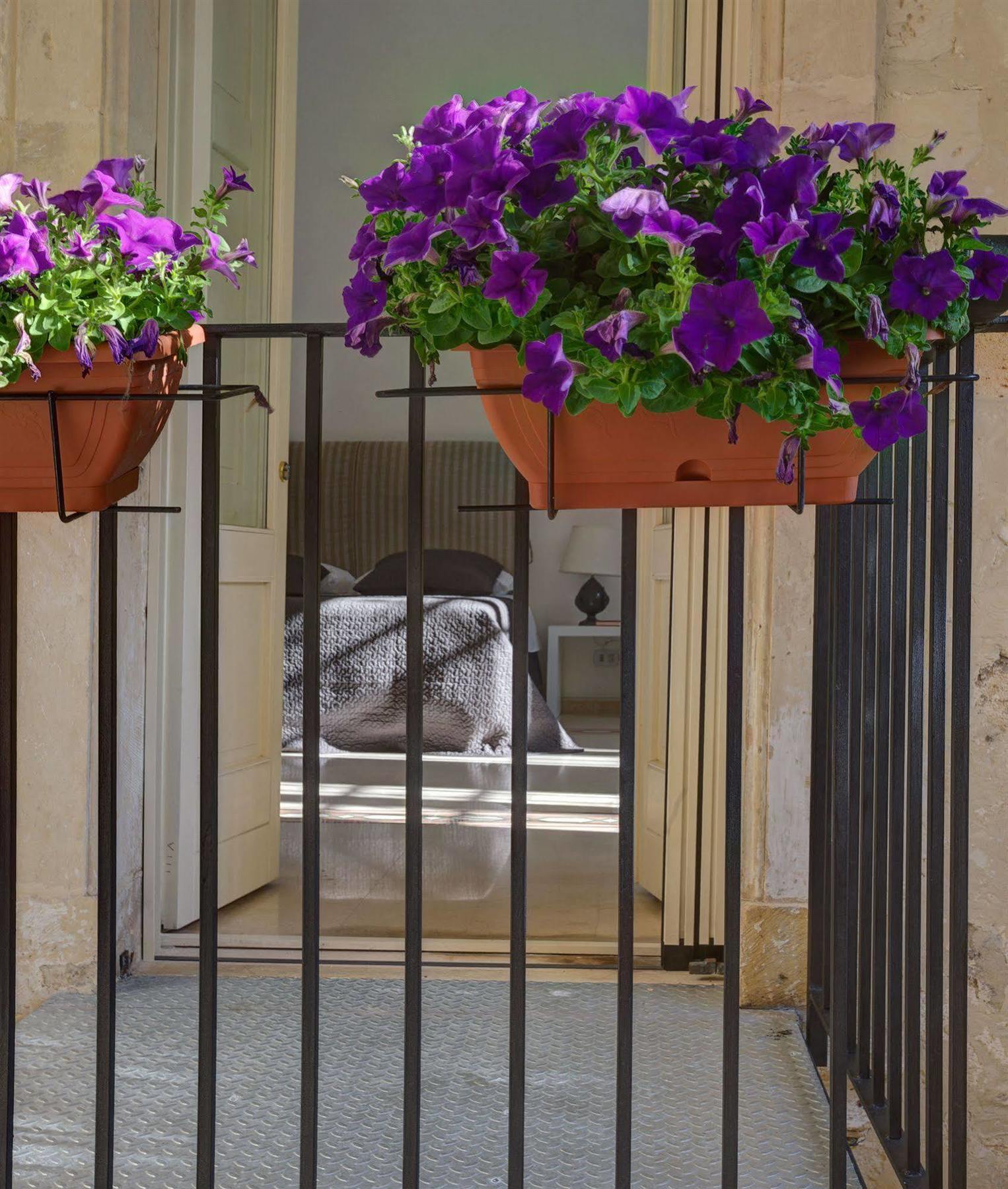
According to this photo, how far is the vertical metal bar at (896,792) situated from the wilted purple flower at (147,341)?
100 centimetres

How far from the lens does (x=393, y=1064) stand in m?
1.97

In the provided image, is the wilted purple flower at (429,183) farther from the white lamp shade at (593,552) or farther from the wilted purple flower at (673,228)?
the white lamp shade at (593,552)

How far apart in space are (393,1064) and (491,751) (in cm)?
315

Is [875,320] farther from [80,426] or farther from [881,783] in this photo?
[881,783]

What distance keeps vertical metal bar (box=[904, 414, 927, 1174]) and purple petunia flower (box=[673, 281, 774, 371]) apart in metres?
0.65

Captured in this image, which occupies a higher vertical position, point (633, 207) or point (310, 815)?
point (633, 207)

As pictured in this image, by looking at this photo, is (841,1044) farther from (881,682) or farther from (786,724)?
(786,724)

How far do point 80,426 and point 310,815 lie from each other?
483 millimetres

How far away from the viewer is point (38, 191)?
1060mm

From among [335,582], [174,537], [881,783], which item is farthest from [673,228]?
[335,582]

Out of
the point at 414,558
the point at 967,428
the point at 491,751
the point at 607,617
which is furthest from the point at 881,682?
the point at 607,617

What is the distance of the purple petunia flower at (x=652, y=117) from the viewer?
92 cm

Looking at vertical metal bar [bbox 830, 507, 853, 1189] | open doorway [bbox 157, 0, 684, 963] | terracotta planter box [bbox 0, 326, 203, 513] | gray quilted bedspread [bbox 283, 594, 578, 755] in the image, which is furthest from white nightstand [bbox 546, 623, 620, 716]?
terracotta planter box [bbox 0, 326, 203, 513]

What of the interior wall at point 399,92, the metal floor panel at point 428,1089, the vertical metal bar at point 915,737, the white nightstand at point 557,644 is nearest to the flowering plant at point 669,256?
the vertical metal bar at point 915,737
